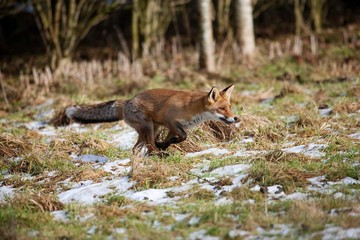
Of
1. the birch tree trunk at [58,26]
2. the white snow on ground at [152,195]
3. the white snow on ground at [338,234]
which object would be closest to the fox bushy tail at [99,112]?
the white snow on ground at [152,195]

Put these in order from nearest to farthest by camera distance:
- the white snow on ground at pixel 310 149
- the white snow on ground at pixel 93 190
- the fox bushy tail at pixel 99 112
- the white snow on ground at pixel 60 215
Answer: the white snow on ground at pixel 60 215, the white snow on ground at pixel 93 190, the white snow on ground at pixel 310 149, the fox bushy tail at pixel 99 112

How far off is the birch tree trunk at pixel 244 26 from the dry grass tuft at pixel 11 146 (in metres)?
10.2

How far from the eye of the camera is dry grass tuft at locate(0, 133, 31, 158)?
27.7ft

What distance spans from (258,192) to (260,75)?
1005cm

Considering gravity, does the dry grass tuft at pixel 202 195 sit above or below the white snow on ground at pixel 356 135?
above

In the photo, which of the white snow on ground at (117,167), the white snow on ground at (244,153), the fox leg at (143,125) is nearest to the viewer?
the white snow on ground at (117,167)

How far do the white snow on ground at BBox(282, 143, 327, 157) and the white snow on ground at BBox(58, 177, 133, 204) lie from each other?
2577 millimetres

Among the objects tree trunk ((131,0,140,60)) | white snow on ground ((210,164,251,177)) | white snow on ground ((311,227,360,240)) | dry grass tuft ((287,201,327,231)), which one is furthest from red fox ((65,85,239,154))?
tree trunk ((131,0,140,60))

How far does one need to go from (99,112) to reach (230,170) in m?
2.82

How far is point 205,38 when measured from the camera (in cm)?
1575

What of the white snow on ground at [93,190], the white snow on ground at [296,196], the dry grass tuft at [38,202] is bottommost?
the white snow on ground at [296,196]

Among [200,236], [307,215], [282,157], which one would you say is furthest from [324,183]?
[200,236]

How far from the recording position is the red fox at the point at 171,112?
7.98 m

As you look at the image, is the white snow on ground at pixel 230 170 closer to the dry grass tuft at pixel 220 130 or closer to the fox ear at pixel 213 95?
the fox ear at pixel 213 95
